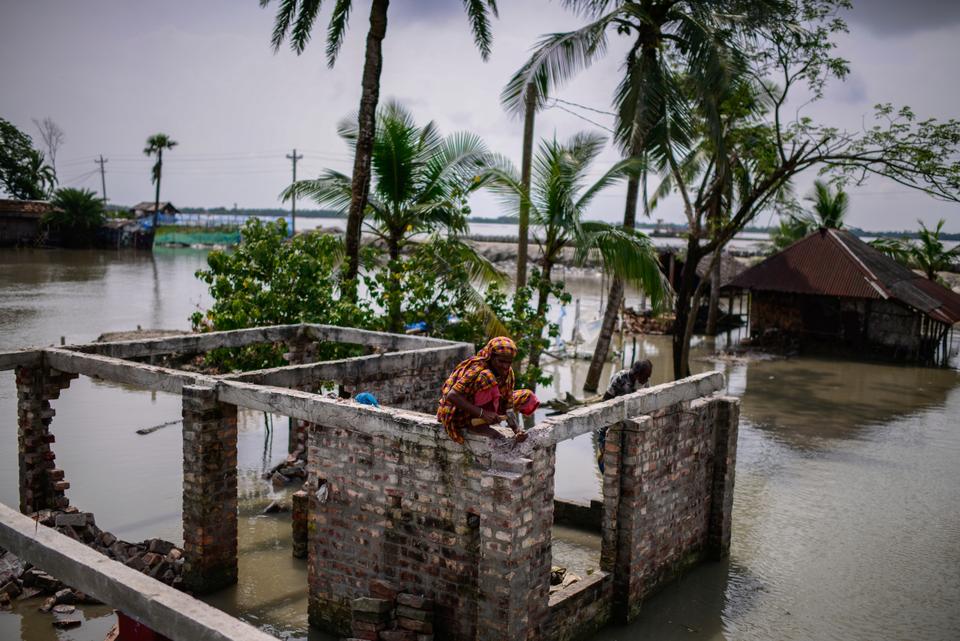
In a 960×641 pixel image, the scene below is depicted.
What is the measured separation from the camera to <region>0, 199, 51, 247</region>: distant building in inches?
1923

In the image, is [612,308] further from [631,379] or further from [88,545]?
[88,545]

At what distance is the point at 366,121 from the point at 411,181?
1.29 metres

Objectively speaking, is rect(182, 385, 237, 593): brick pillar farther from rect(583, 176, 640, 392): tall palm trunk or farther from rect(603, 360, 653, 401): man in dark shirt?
rect(583, 176, 640, 392): tall palm trunk

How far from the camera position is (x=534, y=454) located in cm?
593

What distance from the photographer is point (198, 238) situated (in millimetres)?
78062

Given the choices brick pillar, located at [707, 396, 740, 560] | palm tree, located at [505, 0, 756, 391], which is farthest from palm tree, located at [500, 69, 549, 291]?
brick pillar, located at [707, 396, 740, 560]

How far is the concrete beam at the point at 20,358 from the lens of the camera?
848cm

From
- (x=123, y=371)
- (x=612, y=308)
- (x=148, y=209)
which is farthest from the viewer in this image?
(x=148, y=209)

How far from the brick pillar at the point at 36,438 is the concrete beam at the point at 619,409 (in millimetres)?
5947

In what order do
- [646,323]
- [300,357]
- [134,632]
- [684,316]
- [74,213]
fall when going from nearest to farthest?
[134,632]
[300,357]
[684,316]
[646,323]
[74,213]

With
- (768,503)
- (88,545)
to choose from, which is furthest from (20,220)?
(768,503)

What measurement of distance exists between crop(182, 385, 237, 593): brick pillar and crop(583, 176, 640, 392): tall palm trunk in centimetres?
1007

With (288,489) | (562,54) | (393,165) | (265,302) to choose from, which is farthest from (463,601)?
(562,54)

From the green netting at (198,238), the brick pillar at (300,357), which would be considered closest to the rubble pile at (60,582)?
the brick pillar at (300,357)
